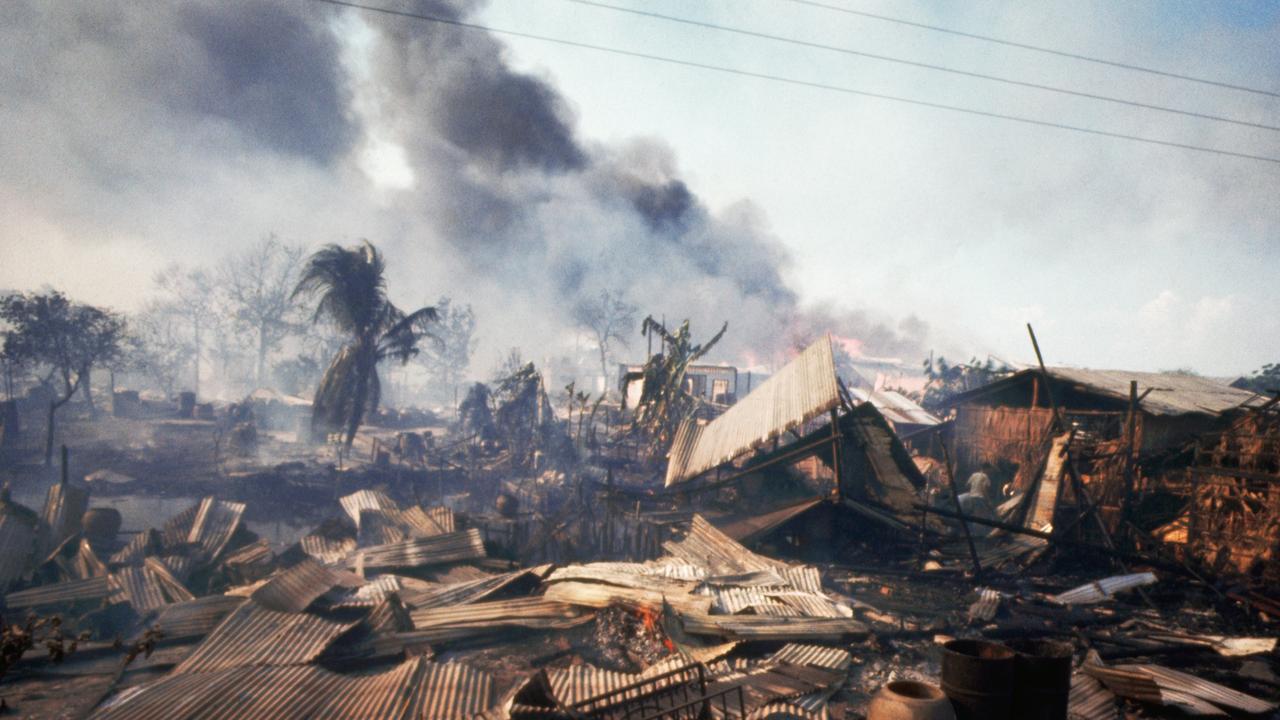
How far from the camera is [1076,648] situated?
782 cm

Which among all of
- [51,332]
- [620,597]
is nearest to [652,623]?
[620,597]

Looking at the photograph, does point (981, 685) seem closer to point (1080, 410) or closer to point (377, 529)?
point (377, 529)

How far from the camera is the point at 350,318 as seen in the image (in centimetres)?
2311

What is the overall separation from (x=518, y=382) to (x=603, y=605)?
51.8 ft

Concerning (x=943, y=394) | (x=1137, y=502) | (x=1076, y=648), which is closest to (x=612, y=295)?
(x=943, y=394)

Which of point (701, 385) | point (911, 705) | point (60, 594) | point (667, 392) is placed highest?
point (701, 385)

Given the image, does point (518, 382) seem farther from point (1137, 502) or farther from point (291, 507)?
point (1137, 502)

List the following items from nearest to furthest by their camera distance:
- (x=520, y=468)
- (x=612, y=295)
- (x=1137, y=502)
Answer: (x=1137, y=502), (x=520, y=468), (x=612, y=295)

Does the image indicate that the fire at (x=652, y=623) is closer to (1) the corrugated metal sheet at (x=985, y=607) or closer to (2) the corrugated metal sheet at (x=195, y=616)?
(1) the corrugated metal sheet at (x=985, y=607)

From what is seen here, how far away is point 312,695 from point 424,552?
14.6ft

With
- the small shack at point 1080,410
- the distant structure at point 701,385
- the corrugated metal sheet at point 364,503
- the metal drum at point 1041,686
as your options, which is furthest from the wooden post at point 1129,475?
the corrugated metal sheet at point 364,503

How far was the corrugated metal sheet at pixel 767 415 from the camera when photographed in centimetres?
1137

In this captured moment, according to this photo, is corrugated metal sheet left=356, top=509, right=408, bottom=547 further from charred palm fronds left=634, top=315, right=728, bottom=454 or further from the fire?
charred palm fronds left=634, top=315, right=728, bottom=454

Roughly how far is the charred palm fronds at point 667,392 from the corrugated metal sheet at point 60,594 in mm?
14716
